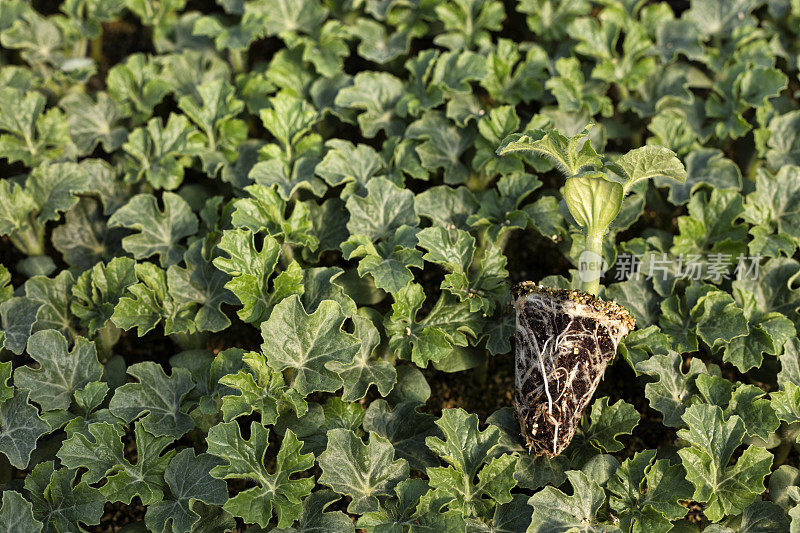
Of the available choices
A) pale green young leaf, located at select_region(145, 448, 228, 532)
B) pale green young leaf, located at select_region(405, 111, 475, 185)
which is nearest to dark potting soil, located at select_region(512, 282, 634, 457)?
pale green young leaf, located at select_region(405, 111, 475, 185)

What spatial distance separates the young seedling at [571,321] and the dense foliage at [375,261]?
4 cm

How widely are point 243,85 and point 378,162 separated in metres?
0.85

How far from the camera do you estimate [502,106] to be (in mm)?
3141

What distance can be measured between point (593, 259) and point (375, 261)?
769 mm

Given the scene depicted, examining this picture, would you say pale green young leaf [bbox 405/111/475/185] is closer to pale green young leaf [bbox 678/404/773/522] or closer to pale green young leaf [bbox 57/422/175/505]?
pale green young leaf [bbox 678/404/773/522]

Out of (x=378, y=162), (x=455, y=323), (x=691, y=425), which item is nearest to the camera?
(x=691, y=425)

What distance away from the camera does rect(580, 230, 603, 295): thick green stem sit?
2475mm

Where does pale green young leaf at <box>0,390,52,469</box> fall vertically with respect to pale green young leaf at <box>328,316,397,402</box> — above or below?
below

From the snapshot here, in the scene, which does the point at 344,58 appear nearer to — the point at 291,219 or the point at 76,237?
the point at 291,219

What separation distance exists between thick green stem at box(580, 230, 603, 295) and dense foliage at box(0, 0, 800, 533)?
23cm

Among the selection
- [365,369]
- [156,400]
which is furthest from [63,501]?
[365,369]

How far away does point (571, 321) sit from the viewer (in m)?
2.36

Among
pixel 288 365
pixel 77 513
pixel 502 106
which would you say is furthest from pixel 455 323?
pixel 77 513

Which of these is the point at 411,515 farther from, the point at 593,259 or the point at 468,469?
the point at 593,259
